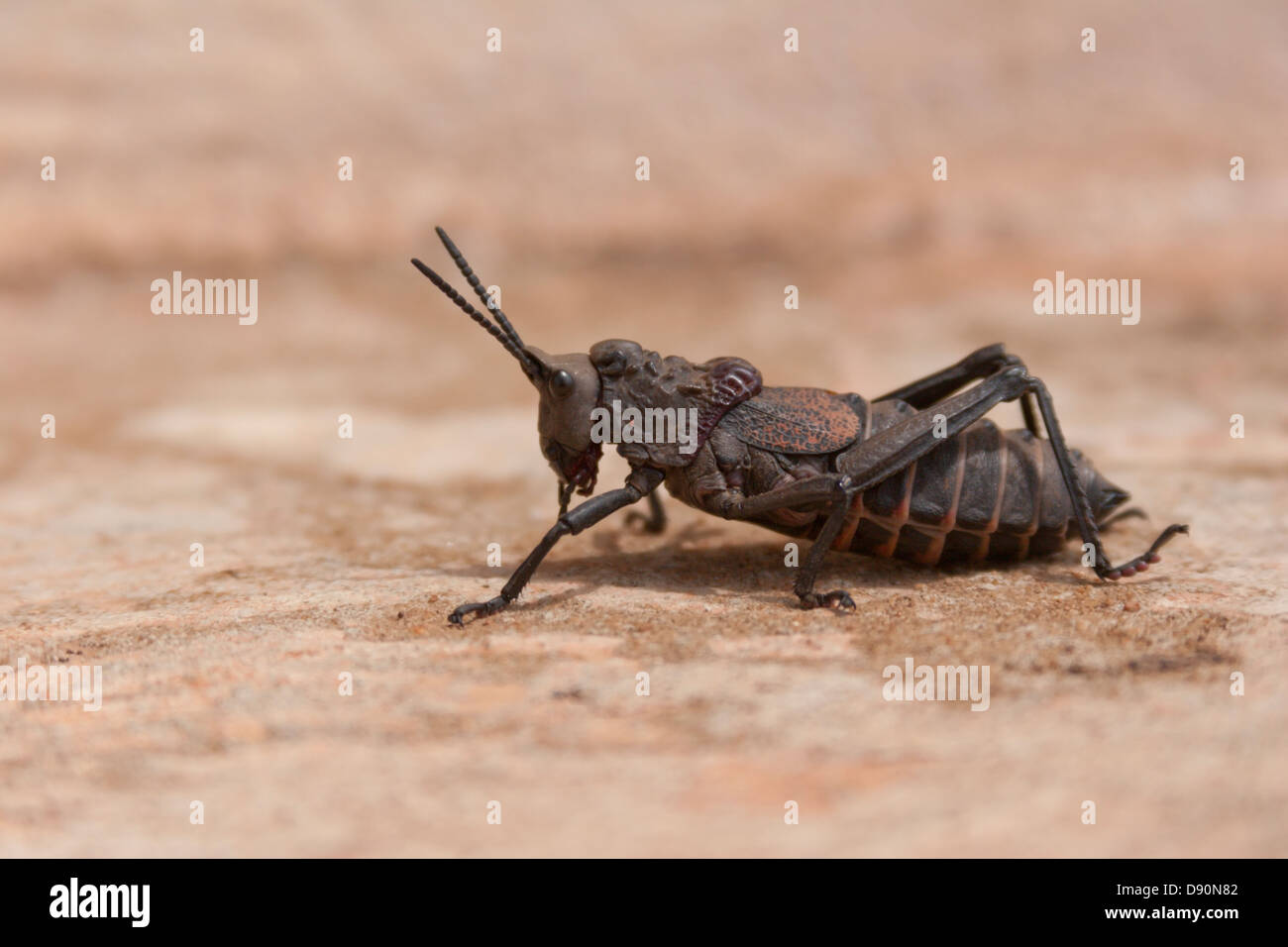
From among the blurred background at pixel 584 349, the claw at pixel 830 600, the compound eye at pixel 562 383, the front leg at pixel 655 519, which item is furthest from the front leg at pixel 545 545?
the front leg at pixel 655 519

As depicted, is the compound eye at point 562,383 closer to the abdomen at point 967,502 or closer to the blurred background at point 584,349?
the blurred background at point 584,349

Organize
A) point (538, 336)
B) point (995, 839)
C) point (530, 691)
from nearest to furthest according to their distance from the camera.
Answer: point (995, 839) < point (530, 691) < point (538, 336)

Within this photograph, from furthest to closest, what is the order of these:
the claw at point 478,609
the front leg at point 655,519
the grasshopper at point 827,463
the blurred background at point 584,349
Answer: the front leg at point 655,519, the grasshopper at point 827,463, the claw at point 478,609, the blurred background at point 584,349

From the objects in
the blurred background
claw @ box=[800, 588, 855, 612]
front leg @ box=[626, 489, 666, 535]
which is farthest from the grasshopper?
front leg @ box=[626, 489, 666, 535]

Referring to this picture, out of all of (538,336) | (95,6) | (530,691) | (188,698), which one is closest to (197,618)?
(188,698)

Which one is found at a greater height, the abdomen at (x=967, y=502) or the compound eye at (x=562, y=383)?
the compound eye at (x=562, y=383)

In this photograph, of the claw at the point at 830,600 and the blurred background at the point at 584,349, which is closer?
the blurred background at the point at 584,349

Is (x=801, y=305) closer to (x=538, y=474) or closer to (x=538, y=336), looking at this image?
(x=538, y=336)
